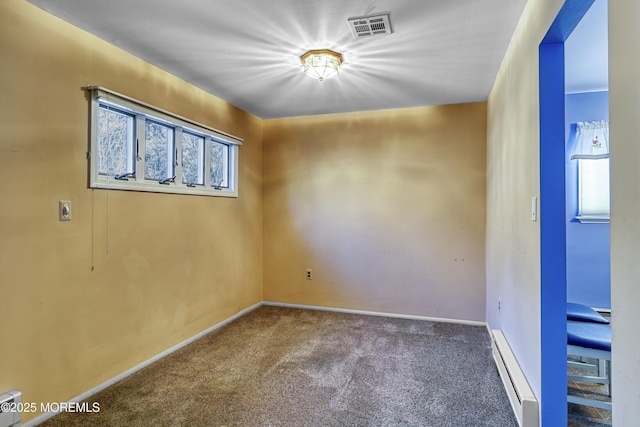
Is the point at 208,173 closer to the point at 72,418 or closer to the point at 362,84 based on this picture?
the point at 362,84

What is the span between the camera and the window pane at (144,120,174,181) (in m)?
2.82

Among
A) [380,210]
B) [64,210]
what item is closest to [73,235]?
[64,210]

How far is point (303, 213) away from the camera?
4414 millimetres

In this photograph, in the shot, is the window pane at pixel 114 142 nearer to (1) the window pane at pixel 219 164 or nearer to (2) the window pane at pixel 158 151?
(2) the window pane at pixel 158 151

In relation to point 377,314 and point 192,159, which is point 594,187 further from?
point 192,159

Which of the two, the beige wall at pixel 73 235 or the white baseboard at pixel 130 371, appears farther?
the white baseboard at pixel 130 371

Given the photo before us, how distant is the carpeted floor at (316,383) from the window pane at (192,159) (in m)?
1.63

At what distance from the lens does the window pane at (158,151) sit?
282cm

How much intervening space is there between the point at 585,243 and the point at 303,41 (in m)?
3.54

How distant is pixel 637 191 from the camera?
88cm

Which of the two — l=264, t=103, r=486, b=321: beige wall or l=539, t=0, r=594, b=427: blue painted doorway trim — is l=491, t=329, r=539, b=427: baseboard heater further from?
l=264, t=103, r=486, b=321: beige wall

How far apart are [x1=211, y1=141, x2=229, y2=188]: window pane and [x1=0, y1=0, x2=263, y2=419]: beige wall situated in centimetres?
51

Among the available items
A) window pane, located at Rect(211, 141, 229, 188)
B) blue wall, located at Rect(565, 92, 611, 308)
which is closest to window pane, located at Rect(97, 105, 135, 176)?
window pane, located at Rect(211, 141, 229, 188)

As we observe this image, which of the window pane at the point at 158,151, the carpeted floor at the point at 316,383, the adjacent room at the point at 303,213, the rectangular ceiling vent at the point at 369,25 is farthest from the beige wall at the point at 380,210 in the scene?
the rectangular ceiling vent at the point at 369,25
